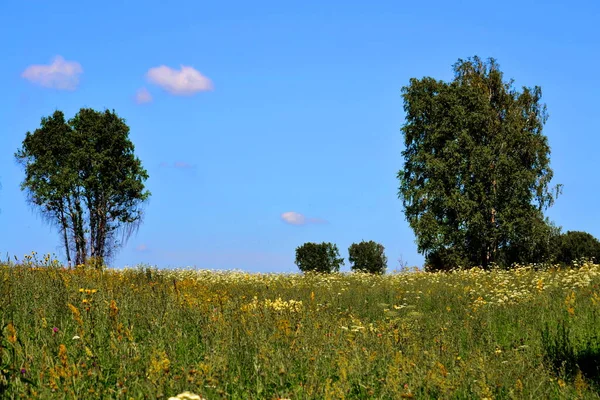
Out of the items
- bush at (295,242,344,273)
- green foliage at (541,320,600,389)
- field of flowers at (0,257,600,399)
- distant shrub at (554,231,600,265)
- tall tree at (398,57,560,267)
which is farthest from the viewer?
distant shrub at (554,231,600,265)

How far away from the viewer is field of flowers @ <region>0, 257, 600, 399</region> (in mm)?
5238

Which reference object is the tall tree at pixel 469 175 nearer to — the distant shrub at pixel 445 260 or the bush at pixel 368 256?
the distant shrub at pixel 445 260

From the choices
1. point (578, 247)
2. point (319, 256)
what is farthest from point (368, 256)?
point (578, 247)

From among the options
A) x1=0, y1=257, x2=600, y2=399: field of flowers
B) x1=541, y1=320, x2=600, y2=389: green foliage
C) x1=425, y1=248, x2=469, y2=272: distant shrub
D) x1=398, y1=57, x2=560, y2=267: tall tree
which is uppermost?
x1=398, y1=57, x2=560, y2=267: tall tree

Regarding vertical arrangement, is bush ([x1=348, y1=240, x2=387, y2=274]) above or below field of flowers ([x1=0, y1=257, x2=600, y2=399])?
above

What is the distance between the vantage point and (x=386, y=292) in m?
14.9

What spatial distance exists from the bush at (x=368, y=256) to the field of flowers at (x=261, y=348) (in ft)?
87.2

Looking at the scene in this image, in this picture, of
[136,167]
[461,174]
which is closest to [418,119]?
[461,174]

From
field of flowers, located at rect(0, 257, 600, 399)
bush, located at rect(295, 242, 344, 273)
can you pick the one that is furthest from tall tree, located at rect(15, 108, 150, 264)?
field of flowers, located at rect(0, 257, 600, 399)

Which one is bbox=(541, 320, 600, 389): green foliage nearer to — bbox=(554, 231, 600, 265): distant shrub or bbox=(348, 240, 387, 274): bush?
bbox=(348, 240, 387, 274): bush

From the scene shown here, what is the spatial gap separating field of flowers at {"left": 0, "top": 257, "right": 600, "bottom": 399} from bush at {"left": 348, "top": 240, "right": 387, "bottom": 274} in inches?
1047

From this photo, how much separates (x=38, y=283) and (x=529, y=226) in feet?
95.9

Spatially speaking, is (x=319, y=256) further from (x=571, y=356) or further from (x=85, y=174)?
(x=571, y=356)

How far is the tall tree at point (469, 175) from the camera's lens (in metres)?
32.6
